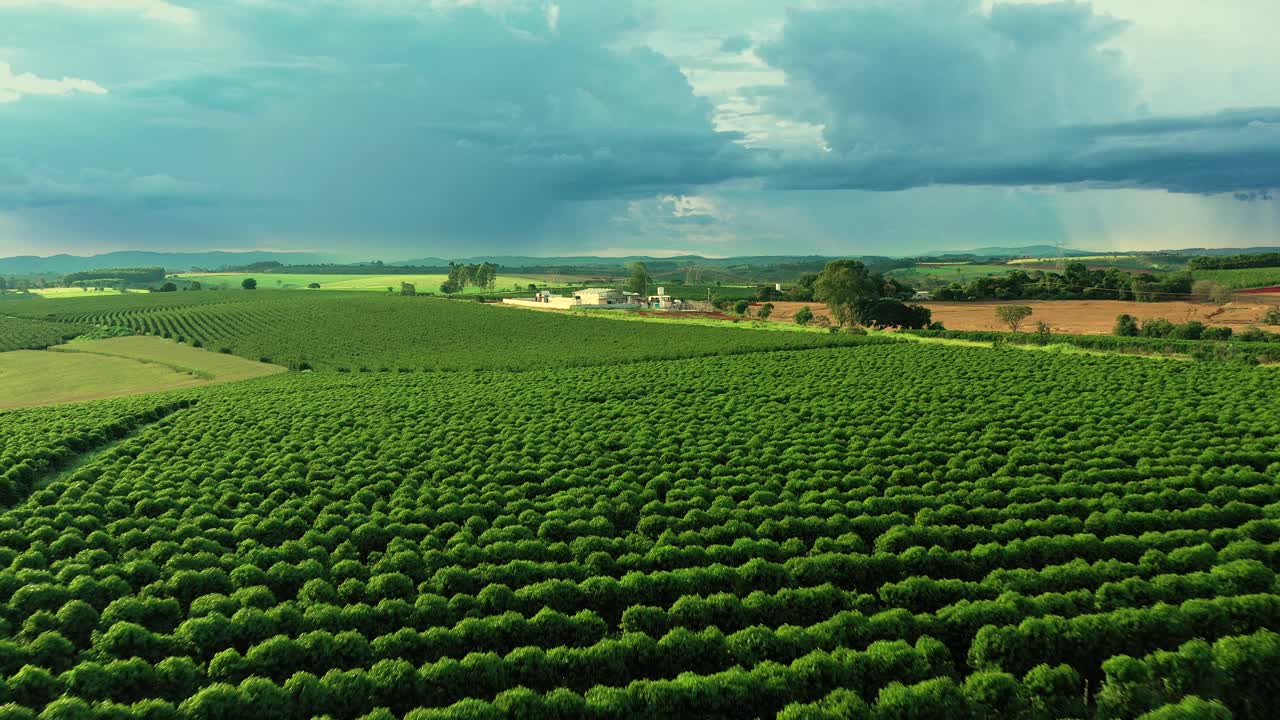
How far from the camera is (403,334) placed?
106 metres

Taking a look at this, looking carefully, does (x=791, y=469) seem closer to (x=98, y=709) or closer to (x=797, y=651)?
(x=797, y=651)

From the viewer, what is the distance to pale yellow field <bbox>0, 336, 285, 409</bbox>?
6675 cm

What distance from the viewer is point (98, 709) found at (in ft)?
46.2

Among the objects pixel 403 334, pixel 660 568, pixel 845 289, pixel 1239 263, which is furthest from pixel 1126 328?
pixel 1239 263

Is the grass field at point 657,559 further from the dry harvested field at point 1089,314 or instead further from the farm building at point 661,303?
the farm building at point 661,303

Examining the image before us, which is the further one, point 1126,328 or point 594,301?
point 594,301

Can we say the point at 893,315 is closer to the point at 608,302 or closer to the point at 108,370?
the point at 608,302

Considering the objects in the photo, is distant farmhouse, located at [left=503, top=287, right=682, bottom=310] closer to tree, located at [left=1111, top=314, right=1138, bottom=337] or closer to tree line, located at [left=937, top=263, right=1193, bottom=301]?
tree line, located at [left=937, top=263, right=1193, bottom=301]

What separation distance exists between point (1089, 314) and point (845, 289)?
1554 inches

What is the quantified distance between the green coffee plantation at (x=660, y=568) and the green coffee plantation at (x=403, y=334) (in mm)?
38218

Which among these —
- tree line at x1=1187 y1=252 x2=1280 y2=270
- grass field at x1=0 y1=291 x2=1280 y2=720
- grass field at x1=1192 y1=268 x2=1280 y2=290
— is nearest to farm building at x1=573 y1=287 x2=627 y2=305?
grass field at x1=0 y1=291 x2=1280 y2=720

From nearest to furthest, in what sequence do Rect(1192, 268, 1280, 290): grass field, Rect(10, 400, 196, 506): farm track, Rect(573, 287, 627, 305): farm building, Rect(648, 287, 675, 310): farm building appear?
Rect(10, 400, 196, 506): farm track < Rect(1192, 268, 1280, 290): grass field < Rect(648, 287, 675, 310): farm building < Rect(573, 287, 627, 305): farm building

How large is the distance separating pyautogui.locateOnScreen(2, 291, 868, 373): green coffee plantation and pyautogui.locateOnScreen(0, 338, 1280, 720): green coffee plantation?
125ft

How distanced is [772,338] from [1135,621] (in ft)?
235
